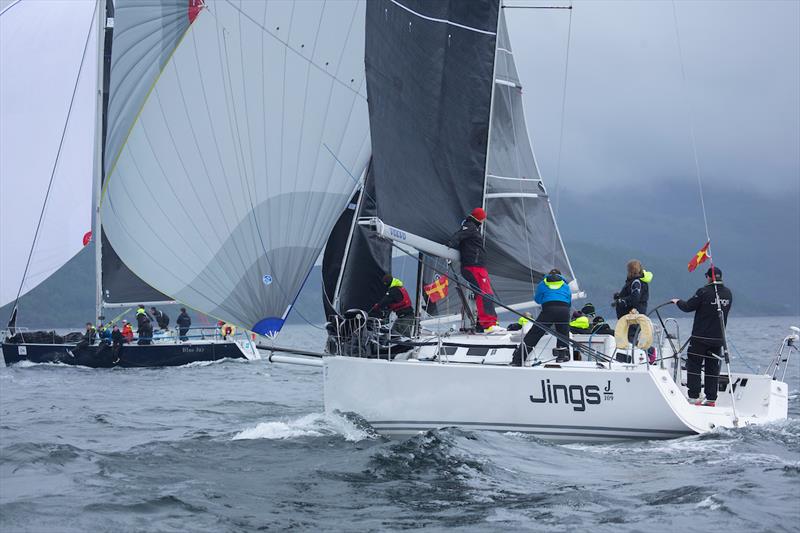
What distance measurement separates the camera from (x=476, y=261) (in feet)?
38.0

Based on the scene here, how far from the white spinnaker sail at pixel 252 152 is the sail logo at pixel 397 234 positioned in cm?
177

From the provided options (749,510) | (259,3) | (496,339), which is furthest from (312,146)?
(749,510)

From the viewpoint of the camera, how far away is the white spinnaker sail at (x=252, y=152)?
12.3m

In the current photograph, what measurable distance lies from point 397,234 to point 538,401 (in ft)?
9.04

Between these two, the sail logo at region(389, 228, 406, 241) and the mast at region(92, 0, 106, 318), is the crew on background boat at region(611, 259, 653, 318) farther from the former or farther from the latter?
the mast at region(92, 0, 106, 318)

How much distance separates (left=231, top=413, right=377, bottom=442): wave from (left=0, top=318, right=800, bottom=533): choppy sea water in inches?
0.9

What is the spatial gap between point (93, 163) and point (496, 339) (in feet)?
67.3

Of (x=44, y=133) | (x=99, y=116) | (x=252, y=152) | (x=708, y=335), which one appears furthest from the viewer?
(x=99, y=116)

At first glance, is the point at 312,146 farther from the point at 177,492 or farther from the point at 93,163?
the point at 93,163

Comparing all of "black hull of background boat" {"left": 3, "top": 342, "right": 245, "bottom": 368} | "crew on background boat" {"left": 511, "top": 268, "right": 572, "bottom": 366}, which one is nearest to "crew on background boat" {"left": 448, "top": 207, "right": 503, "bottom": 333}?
"crew on background boat" {"left": 511, "top": 268, "right": 572, "bottom": 366}

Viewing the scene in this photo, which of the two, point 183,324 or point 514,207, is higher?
point 514,207

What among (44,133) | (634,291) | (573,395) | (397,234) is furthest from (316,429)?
(44,133)

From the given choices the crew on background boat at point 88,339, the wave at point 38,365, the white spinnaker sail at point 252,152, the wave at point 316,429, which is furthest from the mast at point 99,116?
the wave at point 316,429

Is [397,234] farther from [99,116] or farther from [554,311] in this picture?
[99,116]
